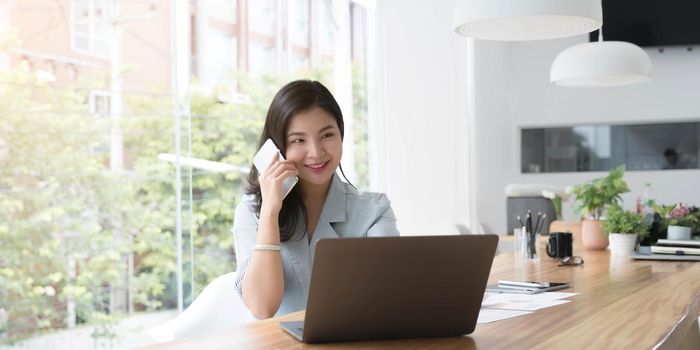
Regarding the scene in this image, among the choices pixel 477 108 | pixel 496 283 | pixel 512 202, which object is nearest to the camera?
pixel 496 283

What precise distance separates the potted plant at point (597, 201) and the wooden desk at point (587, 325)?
1.12 m

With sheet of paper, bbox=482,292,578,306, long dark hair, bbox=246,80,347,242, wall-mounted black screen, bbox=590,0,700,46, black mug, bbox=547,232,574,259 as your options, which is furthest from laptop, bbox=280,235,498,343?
wall-mounted black screen, bbox=590,0,700,46

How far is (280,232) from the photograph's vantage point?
254 cm

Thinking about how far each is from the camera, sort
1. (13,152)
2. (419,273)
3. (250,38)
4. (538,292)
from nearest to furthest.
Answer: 1. (419,273)
2. (538,292)
3. (13,152)
4. (250,38)

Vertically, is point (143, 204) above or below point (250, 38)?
below

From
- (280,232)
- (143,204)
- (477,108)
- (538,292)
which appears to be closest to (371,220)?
(280,232)

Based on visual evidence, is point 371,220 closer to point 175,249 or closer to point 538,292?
point 538,292

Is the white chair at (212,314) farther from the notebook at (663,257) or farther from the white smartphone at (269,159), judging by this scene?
the notebook at (663,257)

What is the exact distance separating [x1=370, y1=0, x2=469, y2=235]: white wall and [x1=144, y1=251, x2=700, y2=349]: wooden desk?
3.38 meters

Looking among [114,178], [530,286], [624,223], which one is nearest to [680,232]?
[624,223]

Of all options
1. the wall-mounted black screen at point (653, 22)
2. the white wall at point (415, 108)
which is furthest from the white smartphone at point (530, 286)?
the wall-mounted black screen at point (653, 22)

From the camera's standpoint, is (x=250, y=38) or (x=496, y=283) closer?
(x=496, y=283)

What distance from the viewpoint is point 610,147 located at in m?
9.77

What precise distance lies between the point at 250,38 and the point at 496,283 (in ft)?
9.53
